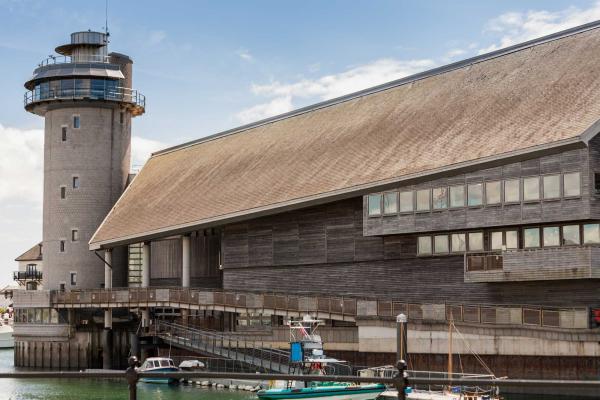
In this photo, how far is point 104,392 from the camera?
52656 millimetres

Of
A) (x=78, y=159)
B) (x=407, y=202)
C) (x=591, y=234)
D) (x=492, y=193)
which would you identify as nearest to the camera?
(x=591, y=234)

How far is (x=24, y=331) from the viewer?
7588 centimetres

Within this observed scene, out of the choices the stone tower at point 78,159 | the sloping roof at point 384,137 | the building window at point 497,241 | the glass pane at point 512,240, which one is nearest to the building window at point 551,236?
the glass pane at point 512,240

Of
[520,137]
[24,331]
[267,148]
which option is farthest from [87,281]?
[520,137]

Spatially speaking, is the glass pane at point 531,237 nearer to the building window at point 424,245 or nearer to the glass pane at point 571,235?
the glass pane at point 571,235

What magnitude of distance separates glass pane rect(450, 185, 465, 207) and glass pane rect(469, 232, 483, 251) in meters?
1.60

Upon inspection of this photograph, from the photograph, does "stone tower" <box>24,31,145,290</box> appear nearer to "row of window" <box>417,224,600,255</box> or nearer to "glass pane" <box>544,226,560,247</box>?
"row of window" <box>417,224,600,255</box>

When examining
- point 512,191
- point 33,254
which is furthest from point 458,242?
point 33,254

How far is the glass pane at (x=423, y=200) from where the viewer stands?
47.7 metres

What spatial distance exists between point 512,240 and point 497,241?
2.70ft

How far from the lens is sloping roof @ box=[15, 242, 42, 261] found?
398ft

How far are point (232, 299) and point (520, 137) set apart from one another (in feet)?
67.9

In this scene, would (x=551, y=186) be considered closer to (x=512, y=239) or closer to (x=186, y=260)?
(x=512, y=239)

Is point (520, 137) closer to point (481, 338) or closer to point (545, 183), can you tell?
point (545, 183)
